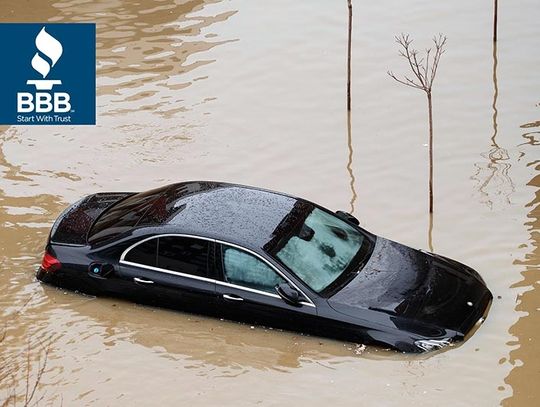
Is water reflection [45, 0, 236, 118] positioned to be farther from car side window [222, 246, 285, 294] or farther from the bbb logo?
car side window [222, 246, 285, 294]

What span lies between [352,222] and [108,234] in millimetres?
2870

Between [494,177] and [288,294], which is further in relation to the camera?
[494,177]

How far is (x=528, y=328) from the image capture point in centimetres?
1306

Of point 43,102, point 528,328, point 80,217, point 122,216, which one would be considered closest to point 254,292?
point 122,216

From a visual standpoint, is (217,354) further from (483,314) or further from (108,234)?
(483,314)

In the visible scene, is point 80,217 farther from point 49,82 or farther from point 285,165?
point 49,82

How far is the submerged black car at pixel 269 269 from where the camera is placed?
41.2 feet

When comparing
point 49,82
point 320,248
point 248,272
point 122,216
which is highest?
point 49,82

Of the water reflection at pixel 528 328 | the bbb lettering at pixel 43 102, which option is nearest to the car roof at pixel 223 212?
the water reflection at pixel 528 328

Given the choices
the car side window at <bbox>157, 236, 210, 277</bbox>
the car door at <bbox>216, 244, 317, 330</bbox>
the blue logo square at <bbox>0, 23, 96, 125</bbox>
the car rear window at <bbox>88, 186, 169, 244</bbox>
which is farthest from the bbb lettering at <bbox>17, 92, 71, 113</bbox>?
the car door at <bbox>216, 244, 317, 330</bbox>

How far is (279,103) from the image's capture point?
61.9ft

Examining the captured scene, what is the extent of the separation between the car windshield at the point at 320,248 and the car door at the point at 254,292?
227 mm

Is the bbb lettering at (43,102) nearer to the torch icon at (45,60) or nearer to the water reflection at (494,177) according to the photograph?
the torch icon at (45,60)

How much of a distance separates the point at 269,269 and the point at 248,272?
255mm
